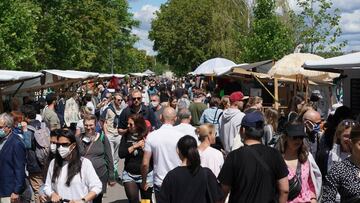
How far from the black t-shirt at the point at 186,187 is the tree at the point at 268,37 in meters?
21.3

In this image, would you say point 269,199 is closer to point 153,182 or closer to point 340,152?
point 340,152

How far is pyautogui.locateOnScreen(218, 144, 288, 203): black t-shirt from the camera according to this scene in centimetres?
507

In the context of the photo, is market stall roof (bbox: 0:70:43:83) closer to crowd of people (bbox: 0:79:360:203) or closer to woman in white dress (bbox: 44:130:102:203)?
crowd of people (bbox: 0:79:360:203)

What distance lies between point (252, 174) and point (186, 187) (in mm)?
621

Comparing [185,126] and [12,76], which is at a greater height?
[12,76]

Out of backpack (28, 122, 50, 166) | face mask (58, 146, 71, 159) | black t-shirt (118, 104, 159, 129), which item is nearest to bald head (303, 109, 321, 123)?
black t-shirt (118, 104, 159, 129)

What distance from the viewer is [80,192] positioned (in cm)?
568

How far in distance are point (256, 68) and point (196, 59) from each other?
38.0m

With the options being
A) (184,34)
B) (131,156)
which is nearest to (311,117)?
(131,156)

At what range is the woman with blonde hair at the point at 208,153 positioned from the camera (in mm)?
6910

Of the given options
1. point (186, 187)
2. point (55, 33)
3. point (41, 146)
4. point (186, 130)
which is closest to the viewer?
point (186, 187)

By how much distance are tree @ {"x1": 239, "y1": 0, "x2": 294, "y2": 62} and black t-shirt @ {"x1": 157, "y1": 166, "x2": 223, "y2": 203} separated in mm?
21257

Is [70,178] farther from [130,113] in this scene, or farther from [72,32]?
[72,32]

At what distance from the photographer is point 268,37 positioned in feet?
87.0
